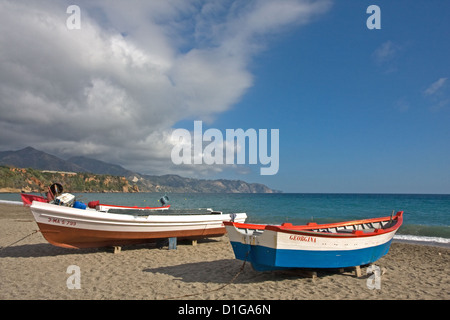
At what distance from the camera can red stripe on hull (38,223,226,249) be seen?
9.41 m

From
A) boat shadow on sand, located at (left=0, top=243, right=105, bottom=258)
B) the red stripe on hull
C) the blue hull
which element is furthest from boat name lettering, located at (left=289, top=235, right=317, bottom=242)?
boat shadow on sand, located at (left=0, top=243, right=105, bottom=258)

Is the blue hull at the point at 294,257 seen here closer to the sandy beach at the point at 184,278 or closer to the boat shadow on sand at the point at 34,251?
the sandy beach at the point at 184,278

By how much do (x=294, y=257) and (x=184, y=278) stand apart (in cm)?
304

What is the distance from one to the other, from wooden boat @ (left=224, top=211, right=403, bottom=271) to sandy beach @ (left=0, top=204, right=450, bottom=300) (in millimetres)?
475

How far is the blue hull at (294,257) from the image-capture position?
6.70 metres

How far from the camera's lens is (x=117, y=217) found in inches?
397

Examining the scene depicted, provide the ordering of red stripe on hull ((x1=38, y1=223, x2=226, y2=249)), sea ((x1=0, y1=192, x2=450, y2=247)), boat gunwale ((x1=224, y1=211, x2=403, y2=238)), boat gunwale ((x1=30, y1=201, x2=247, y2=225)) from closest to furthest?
boat gunwale ((x1=224, y1=211, x2=403, y2=238)) → boat gunwale ((x1=30, y1=201, x2=247, y2=225)) → red stripe on hull ((x1=38, y1=223, x2=226, y2=249)) → sea ((x1=0, y1=192, x2=450, y2=247))

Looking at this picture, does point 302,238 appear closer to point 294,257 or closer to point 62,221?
point 294,257

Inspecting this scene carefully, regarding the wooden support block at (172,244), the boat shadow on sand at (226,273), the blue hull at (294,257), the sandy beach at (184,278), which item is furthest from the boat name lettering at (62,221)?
the blue hull at (294,257)

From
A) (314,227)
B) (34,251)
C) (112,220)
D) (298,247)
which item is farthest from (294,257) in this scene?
(34,251)

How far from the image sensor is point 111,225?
33.1ft

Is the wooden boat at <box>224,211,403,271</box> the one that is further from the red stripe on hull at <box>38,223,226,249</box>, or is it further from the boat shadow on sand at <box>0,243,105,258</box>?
the boat shadow on sand at <box>0,243,105,258</box>
